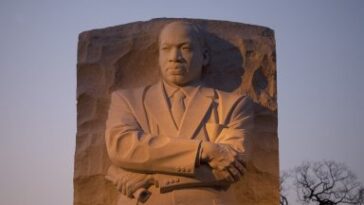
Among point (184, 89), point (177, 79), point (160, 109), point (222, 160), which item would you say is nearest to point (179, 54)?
point (177, 79)

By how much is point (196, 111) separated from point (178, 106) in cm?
19

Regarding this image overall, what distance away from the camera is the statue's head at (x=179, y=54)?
233 inches

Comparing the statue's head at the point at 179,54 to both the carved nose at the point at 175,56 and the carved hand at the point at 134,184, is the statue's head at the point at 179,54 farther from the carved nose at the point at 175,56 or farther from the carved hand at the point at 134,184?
the carved hand at the point at 134,184

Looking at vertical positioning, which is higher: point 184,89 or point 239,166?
point 184,89

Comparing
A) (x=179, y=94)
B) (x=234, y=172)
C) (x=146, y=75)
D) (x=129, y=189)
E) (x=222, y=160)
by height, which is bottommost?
(x=129, y=189)

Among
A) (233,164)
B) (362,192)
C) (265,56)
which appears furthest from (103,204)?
(362,192)

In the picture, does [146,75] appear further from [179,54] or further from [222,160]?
[222,160]

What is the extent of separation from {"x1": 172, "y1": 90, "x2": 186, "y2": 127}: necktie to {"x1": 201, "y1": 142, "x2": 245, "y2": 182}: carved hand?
56cm

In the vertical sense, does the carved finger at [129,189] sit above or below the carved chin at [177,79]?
below

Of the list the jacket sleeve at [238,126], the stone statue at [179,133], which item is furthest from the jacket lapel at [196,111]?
the jacket sleeve at [238,126]

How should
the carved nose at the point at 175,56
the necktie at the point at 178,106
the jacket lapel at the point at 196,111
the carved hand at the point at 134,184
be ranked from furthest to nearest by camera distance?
the carved nose at the point at 175,56
the necktie at the point at 178,106
the jacket lapel at the point at 196,111
the carved hand at the point at 134,184

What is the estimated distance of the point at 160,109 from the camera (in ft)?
18.9

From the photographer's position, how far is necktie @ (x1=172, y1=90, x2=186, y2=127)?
572 cm

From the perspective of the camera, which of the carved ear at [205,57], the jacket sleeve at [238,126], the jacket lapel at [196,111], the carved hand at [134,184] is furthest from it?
the carved ear at [205,57]
